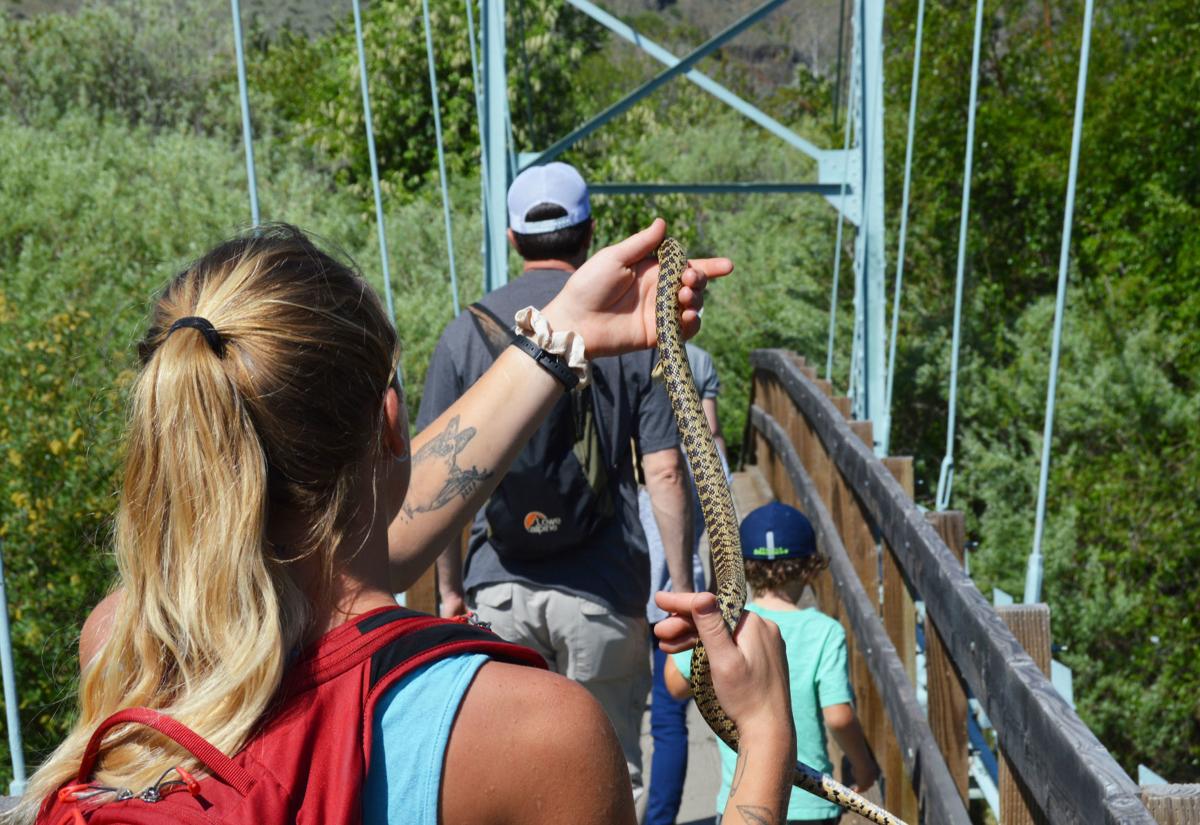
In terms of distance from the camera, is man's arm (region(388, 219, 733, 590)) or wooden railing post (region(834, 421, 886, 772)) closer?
man's arm (region(388, 219, 733, 590))

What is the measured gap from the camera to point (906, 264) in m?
16.9

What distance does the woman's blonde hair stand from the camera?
4.70 feet

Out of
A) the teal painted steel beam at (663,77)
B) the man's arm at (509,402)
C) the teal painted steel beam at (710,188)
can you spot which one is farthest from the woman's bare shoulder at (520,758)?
the teal painted steel beam at (710,188)

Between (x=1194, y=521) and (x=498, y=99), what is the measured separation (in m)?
6.79

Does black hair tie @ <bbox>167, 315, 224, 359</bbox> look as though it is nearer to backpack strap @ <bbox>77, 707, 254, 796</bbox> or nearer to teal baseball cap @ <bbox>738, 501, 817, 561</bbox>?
backpack strap @ <bbox>77, 707, 254, 796</bbox>

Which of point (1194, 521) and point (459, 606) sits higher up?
point (459, 606)

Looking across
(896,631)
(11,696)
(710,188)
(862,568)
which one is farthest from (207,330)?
(710,188)

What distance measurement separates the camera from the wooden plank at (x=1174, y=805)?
6.29 feet

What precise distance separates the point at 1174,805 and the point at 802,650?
180cm

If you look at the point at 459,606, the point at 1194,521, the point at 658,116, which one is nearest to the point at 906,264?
the point at 1194,521

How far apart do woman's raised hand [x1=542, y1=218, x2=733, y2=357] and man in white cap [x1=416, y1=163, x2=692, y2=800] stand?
1236 millimetres

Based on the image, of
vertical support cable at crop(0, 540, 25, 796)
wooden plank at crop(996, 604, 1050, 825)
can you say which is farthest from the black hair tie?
wooden plank at crop(996, 604, 1050, 825)

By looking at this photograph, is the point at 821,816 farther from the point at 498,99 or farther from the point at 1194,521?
the point at 1194,521

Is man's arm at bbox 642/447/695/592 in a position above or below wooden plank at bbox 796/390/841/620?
above
